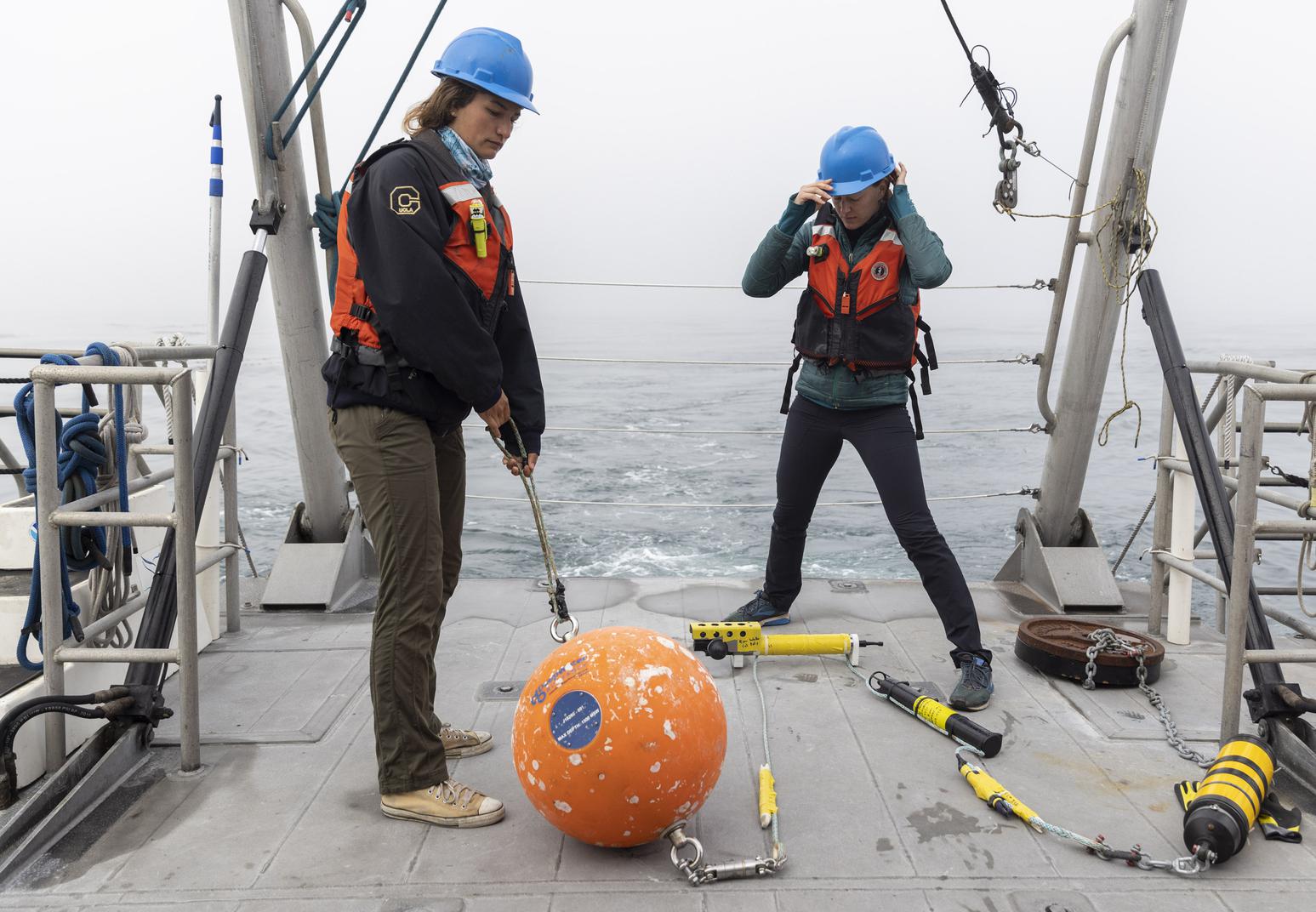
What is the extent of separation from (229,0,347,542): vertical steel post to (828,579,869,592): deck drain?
232cm

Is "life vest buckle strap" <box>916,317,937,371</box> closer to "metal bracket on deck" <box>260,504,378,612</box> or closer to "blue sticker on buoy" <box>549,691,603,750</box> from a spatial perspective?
"blue sticker on buoy" <box>549,691,603,750</box>

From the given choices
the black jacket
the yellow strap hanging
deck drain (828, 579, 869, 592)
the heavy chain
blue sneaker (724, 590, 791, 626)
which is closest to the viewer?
the black jacket

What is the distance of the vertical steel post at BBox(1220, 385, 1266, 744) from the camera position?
2.71 meters

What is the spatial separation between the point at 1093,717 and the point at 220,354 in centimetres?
311

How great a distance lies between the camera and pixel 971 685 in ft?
11.3

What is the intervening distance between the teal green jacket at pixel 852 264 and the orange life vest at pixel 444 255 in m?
1.43

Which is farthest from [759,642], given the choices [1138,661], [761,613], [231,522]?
[231,522]

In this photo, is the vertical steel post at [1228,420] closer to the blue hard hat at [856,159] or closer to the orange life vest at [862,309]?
the orange life vest at [862,309]

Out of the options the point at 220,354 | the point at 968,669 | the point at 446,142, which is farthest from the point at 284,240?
the point at 968,669

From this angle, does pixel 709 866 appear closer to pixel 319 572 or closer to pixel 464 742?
pixel 464 742

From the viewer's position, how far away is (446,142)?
2551mm

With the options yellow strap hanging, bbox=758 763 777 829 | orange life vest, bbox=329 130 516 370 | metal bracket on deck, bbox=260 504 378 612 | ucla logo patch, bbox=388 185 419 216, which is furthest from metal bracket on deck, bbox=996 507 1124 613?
ucla logo patch, bbox=388 185 419 216

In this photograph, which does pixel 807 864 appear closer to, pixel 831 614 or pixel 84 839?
pixel 84 839

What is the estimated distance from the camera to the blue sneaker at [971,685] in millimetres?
3375
